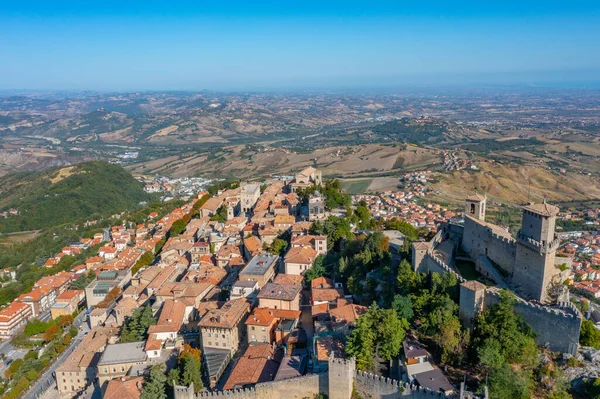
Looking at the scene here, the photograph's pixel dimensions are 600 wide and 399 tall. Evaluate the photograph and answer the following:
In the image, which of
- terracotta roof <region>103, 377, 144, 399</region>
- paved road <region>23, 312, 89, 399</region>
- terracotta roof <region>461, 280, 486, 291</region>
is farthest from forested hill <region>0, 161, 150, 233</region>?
terracotta roof <region>461, 280, 486, 291</region>

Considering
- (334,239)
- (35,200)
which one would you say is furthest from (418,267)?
(35,200)

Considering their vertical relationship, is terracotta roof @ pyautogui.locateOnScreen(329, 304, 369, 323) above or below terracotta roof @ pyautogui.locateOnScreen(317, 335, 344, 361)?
below

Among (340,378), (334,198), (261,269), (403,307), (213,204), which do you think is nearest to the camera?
(340,378)

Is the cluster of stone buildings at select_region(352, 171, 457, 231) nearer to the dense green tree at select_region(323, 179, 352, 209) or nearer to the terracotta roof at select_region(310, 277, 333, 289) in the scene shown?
the dense green tree at select_region(323, 179, 352, 209)

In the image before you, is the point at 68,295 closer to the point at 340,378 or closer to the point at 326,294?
the point at 326,294

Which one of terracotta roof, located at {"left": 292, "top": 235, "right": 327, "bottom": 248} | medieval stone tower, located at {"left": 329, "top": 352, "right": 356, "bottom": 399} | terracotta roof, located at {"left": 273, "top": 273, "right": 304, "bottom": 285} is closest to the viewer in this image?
medieval stone tower, located at {"left": 329, "top": 352, "right": 356, "bottom": 399}

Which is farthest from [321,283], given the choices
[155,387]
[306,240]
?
[155,387]

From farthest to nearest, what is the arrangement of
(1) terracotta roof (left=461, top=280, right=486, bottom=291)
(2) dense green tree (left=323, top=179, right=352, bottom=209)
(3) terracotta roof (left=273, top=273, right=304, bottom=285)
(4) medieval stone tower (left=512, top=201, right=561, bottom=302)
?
1. (2) dense green tree (left=323, top=179, right=352, bottom=209)
2. (3) terracotta roof (left=273, top=273, right=304, bottom=285)
3. (1) terracotta roof (left=461, top=280, right=486, bottom=291)
4. (4) medieval stone tower (left=512, top=201, right=561, bottom=302)
